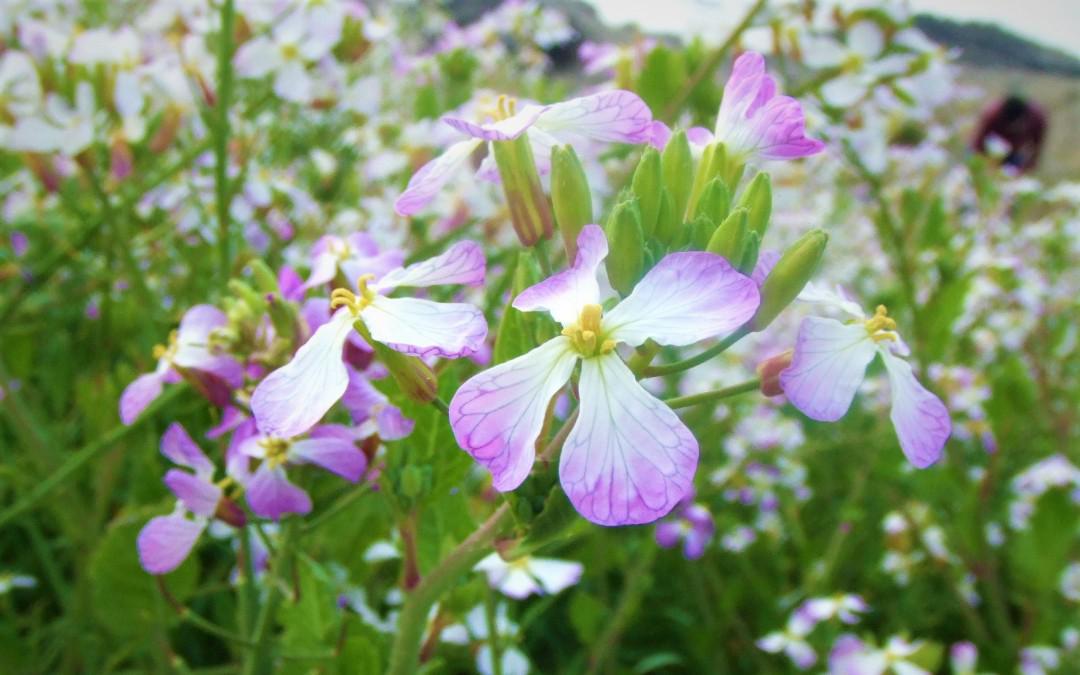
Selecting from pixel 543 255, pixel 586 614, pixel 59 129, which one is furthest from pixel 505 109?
pixel 586 614

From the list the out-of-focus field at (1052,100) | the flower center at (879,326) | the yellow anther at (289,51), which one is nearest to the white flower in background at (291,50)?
the yellow anther at (289,51)

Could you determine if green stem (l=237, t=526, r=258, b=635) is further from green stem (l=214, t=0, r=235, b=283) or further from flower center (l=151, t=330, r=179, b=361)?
green stem (l=214, t=0, r=235, b=283)

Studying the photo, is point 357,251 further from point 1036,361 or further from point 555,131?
point 1036,361

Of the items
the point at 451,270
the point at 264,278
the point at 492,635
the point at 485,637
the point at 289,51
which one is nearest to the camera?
the point at 451,270

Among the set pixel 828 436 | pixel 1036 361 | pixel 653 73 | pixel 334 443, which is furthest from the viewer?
pixel 828 436

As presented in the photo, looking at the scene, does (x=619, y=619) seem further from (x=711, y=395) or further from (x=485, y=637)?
(x=711, y=395)

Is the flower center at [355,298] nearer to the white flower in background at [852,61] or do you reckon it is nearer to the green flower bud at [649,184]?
the green flower bud at [649,184]

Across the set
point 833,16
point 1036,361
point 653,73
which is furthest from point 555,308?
point 1036,361
